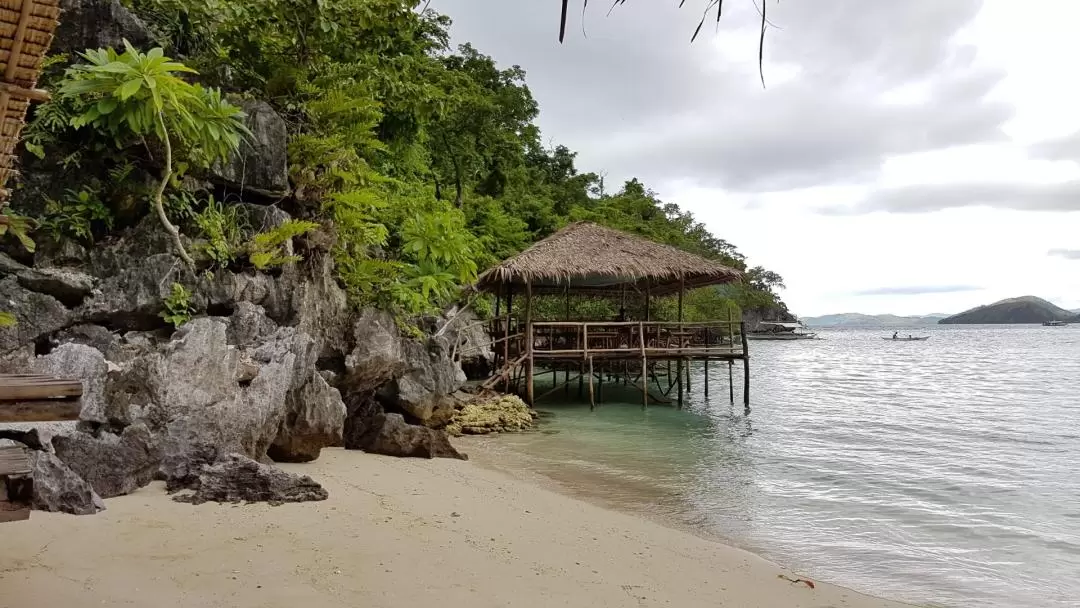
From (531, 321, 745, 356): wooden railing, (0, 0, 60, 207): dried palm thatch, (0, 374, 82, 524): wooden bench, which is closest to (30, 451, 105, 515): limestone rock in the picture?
(0, 374, 82, 524): wooden bench

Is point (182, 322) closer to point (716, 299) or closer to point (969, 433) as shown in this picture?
point (969, 433)

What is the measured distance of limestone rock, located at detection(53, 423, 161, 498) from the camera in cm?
470

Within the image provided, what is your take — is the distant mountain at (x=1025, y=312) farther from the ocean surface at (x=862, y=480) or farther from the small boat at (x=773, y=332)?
the ocean surface at (x=862, y=480)

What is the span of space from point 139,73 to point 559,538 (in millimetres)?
5138

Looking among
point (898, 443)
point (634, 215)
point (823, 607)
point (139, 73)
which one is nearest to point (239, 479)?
point (139, 73)

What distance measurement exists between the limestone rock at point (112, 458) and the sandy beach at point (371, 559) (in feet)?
0.43

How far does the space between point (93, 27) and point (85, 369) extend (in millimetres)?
3506

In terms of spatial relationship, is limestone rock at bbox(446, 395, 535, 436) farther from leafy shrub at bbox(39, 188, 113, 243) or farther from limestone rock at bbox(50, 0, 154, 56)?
limestone rock at bbox(50, 0, 154, 56)

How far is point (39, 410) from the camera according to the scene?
1.70 meters

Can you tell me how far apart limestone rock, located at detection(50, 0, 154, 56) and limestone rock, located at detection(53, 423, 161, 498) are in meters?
3.72

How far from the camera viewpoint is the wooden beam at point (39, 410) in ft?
5.43

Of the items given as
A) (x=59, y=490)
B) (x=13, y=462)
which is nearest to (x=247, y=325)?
(x=59, y=490)

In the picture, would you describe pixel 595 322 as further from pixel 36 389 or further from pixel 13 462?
pixel 36 389

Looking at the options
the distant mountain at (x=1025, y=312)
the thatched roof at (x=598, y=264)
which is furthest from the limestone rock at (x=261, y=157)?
the distant mountain at (x=1025, y=312)
